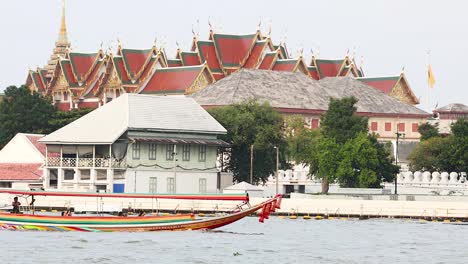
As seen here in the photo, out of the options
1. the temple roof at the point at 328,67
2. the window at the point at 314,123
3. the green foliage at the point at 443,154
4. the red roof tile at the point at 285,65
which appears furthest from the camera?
the temple roof at the point at 328,67

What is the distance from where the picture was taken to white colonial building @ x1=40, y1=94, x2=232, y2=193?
101m

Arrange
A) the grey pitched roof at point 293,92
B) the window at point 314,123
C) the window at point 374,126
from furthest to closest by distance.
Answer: the window at point 374,126 → the window at point 314,123 → the grey pitched roof at point 293,92

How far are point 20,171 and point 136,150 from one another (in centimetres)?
1032

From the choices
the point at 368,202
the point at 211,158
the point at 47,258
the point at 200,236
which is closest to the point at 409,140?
the point at 211,158

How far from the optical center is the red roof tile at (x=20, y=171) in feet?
351

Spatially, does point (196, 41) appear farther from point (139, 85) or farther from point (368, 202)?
point (368, 202)

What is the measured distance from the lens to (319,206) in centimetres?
9144

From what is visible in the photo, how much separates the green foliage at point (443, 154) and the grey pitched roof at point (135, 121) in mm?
19778

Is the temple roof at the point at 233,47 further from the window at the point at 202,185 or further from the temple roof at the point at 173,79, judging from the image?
the window at the point at 202,185

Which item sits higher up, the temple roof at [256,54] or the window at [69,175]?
the temple roof at [256,54]

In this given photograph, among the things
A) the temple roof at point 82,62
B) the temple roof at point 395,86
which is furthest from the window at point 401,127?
the temple roof at point 82,62

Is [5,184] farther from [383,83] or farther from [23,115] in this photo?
[383,83]

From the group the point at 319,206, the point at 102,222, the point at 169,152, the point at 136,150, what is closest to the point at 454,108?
the point at 169,152

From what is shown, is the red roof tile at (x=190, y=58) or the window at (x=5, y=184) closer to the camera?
the window at (x=5, y=184)
